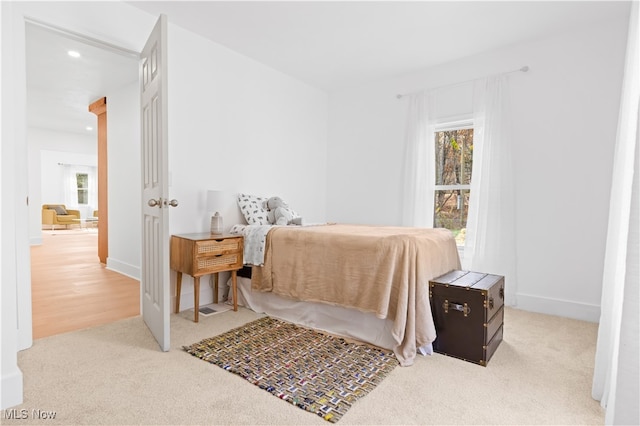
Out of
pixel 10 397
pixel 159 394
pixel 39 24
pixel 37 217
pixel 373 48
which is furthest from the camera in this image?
pixel 37 217

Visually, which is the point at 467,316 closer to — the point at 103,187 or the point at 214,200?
the point at 214,200

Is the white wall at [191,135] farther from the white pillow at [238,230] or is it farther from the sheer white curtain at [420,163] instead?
the sheer white curtain at [420,163]

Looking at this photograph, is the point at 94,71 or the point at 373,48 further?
the point at 94,71

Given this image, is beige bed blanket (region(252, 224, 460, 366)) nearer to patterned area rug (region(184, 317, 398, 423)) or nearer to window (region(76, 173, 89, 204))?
patterned area rug (region(184, 317, 398, 423))

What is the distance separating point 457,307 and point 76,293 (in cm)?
375

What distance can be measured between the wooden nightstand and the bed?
0.13 metres

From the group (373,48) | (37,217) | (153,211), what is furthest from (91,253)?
(373,48)

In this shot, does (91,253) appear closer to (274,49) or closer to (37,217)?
(37,217)

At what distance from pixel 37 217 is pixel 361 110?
7648 mm

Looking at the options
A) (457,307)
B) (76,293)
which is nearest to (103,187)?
(76,293)

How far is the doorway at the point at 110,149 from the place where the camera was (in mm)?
3152

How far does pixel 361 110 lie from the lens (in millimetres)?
4641

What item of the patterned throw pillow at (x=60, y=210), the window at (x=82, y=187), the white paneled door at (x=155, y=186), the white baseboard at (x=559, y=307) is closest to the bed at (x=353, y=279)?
the white paneled door at (x=155, y=186)

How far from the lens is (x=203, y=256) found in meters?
2.78
